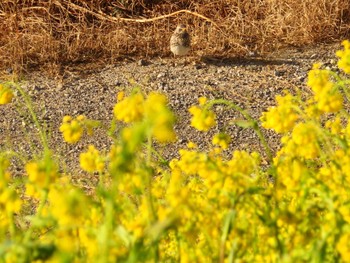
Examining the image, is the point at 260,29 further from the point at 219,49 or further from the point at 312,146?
the point at 312,146

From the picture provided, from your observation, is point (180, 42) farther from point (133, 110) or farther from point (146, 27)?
point (133, 110)

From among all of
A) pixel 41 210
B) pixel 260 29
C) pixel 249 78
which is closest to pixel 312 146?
pixel 41 210

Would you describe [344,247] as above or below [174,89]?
above

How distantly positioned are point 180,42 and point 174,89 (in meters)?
0.64

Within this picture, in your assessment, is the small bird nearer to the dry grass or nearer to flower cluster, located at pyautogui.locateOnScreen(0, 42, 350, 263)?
the dry grass

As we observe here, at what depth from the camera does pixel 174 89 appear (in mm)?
6820

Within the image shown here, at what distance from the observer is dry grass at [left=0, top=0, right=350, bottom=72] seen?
7.66 metres

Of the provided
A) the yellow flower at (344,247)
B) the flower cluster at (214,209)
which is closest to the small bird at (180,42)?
the flower cluster at (214,209)

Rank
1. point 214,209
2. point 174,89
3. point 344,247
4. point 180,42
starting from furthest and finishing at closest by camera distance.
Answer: point 180,42 < point 174,89 < point 214,209 < point 344,247

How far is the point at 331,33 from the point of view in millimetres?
7812

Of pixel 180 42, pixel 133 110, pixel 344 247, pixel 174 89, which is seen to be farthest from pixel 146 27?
pixel 344 247

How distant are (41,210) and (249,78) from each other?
446 cm

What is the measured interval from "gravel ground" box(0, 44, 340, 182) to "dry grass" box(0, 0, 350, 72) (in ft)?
0.69

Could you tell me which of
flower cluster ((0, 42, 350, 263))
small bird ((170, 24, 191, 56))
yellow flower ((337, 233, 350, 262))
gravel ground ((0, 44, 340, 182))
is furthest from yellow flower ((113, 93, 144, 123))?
small bird ((170, 24, 191, 56))
